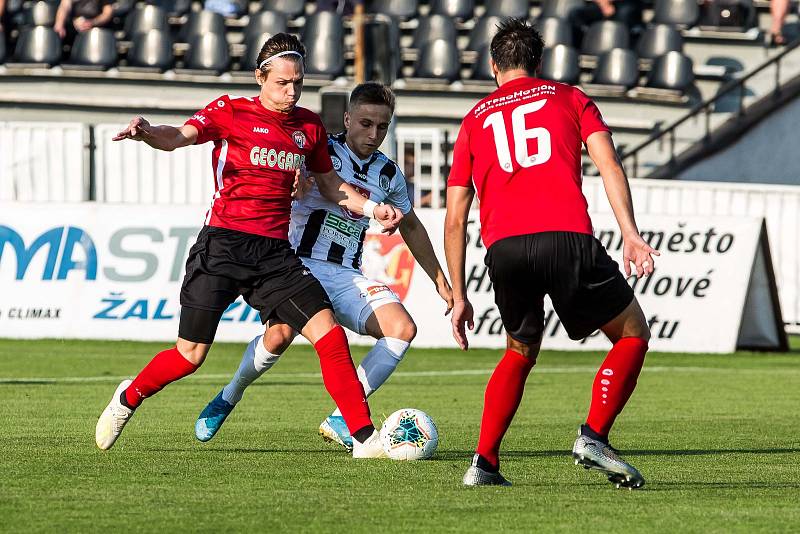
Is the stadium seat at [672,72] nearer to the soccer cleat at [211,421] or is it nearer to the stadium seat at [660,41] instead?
the stadium seat at [660,41]

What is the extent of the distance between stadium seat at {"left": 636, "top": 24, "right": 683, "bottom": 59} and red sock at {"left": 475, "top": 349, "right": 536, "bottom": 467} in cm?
1831

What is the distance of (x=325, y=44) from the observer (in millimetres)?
23766

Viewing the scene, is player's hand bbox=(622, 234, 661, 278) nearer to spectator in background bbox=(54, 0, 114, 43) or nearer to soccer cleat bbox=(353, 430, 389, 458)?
soccer cleat bbox=(353, 430, 389, 458)

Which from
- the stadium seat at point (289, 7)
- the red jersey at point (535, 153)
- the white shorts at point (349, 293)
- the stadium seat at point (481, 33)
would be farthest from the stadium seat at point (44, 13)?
the red jersey at point (535, 153)

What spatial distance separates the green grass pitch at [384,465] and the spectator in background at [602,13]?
1261 centimetres

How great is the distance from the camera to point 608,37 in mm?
24375

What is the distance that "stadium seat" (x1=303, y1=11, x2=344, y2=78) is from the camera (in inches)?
931

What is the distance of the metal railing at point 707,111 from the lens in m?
22.3

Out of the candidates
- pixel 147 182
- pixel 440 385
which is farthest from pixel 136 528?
pixel 147 182

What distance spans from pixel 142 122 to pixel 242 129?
695mm

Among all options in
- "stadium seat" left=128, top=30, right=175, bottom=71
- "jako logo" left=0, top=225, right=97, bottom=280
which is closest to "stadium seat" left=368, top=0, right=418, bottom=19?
"stadium seat" left=128, top=30, right=175, bottom=71

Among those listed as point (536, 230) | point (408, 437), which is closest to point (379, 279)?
point (408, 437)

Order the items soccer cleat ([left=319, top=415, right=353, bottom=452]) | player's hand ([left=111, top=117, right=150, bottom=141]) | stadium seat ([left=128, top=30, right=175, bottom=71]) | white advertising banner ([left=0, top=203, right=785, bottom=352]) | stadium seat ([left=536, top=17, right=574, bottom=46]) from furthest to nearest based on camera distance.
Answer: stadium seat ([left=536, top=17, right=574, bottom=46])
stadium seat ([left=128, top=30, right=175, bottom=71])
white advertising banner ([left=0, top=203, right=785, bottom=352])
soccer cleat ([left=319, top=415, right=353, bottom=452])
player's hand ([left=111, top=117, right=150, bottom=141])

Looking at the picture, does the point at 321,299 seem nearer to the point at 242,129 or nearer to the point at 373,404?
the point at 242,129
